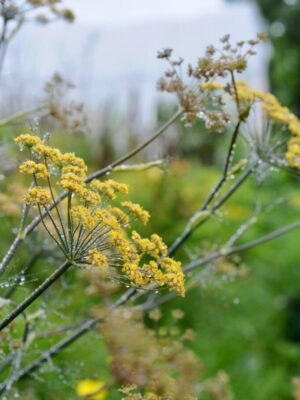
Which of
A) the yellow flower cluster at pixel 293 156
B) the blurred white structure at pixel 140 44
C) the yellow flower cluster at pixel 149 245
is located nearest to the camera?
the yellow flower cluster at pixel 149 245

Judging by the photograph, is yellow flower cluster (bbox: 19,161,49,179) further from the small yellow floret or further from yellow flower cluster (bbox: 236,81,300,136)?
yellow flower cluster (bbox: 236,81,300,136)

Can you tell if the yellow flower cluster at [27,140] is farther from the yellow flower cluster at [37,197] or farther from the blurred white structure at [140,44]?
the blurred white structure at [140,44]

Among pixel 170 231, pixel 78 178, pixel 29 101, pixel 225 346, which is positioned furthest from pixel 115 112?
pixel 78 178

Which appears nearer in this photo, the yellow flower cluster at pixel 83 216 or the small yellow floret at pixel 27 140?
the yellow flower cluster at pixel 83 216

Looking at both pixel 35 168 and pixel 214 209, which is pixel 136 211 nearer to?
pixel 35 168

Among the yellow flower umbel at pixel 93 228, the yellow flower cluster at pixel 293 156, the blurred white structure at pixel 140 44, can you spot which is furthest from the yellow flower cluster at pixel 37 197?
the blurred white structure at pixel 140 44

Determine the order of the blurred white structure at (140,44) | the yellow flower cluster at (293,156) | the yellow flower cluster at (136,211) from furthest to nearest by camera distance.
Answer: the blurred white structure at (140,44), the yellow flower cluster at (293,156), the yellow flower cluster at (136,211)

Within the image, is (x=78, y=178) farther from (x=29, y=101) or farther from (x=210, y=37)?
(x=210, y=37)

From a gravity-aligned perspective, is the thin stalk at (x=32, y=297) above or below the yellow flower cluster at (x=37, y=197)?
below

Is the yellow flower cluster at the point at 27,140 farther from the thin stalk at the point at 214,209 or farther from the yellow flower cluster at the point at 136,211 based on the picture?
the thin stalk at the point at 214,209

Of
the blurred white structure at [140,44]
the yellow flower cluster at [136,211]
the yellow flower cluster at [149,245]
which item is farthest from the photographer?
the blurred white structure at [140,44]

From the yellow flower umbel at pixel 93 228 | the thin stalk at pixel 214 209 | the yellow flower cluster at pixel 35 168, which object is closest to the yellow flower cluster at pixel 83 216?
the yellow flower umbel at pixel 93 228

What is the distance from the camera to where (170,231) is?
655cm

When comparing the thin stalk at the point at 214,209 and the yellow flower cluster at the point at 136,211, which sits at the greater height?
the yellow flower cluster at the point at 136,211
